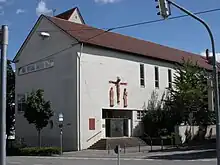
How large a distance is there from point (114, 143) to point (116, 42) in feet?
38.5

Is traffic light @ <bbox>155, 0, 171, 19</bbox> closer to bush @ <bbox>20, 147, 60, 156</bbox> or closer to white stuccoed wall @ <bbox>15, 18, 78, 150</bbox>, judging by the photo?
bush @ <bbox>20, 147, 60, 156</bbox>

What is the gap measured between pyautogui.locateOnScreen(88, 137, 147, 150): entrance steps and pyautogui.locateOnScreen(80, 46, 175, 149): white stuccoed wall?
0.72 metres

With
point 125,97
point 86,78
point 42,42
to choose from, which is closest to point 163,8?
point 86,78

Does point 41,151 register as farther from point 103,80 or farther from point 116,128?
point 116,128

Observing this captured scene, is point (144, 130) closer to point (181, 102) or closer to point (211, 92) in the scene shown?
point (181, 102)

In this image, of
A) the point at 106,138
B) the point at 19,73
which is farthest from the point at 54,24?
the point at 106,138

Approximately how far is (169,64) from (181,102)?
21.5 feet

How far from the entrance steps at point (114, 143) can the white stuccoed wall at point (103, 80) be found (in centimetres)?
72

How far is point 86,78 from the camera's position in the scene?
129 feet

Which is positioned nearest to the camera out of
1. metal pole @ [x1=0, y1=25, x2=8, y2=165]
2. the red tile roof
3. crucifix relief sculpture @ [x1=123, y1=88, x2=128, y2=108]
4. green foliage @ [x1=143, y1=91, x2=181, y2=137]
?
metal pole @ [x1=0, y1=25, x2=8, y2=165]

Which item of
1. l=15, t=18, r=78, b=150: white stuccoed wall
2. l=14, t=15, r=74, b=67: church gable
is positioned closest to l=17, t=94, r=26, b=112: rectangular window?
l=15, t=18, r=78, b=150: white stuccoed wall

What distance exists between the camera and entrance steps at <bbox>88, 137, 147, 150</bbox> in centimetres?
3834

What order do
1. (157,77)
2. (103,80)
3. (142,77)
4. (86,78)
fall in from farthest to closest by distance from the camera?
(157,77) < (142,77) < (103,80) < (86,78)

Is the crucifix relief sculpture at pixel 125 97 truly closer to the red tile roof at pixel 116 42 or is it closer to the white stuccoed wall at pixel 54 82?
the red tile roof at pixel 116 42
